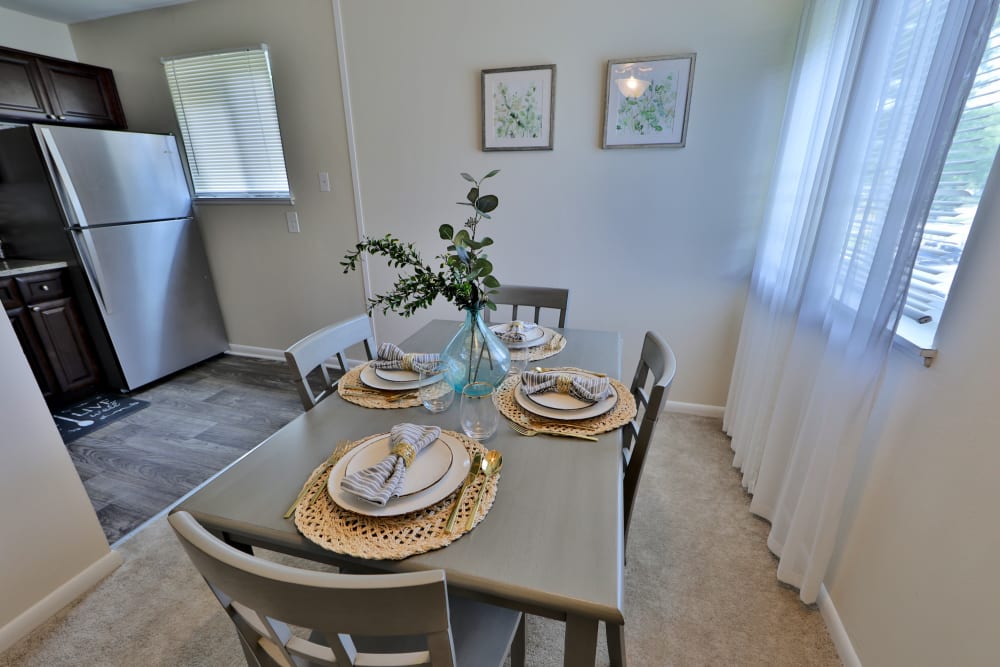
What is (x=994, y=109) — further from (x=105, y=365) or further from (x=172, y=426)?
(x=105, y=365)

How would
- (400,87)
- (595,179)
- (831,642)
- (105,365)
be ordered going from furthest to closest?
1. (105,365)
2. (400,87)
3. (595,179)
4. (831,642)

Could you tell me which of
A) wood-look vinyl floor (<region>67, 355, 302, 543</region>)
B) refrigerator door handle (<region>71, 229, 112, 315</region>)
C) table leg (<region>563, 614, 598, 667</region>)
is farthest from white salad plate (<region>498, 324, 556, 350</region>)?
refrigerator door handle (<region>71, 229, 112, 315</region>)

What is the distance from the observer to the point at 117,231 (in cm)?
258

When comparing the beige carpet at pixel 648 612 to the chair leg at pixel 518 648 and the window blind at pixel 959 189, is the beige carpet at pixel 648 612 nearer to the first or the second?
the chair leg at pixel 518 648

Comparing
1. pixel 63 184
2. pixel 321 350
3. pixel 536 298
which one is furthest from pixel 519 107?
pixel 63 184

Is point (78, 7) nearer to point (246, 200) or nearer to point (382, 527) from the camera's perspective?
point (246, 200)

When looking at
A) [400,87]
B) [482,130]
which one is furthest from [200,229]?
[482,130]

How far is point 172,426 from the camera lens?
2414 millimetres

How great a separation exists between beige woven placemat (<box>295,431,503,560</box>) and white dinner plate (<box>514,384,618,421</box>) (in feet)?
0.96

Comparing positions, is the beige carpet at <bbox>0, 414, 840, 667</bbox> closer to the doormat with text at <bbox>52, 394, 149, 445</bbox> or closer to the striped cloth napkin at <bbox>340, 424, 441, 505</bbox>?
the striped cloth napkin at <bbox>340, 424, 441, 505</bbox>

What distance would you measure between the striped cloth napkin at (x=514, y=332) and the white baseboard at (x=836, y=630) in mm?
1251

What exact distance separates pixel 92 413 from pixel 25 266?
0.92m

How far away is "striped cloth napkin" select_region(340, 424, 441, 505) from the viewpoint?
2.38 feet

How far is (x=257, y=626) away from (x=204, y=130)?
332 cm
